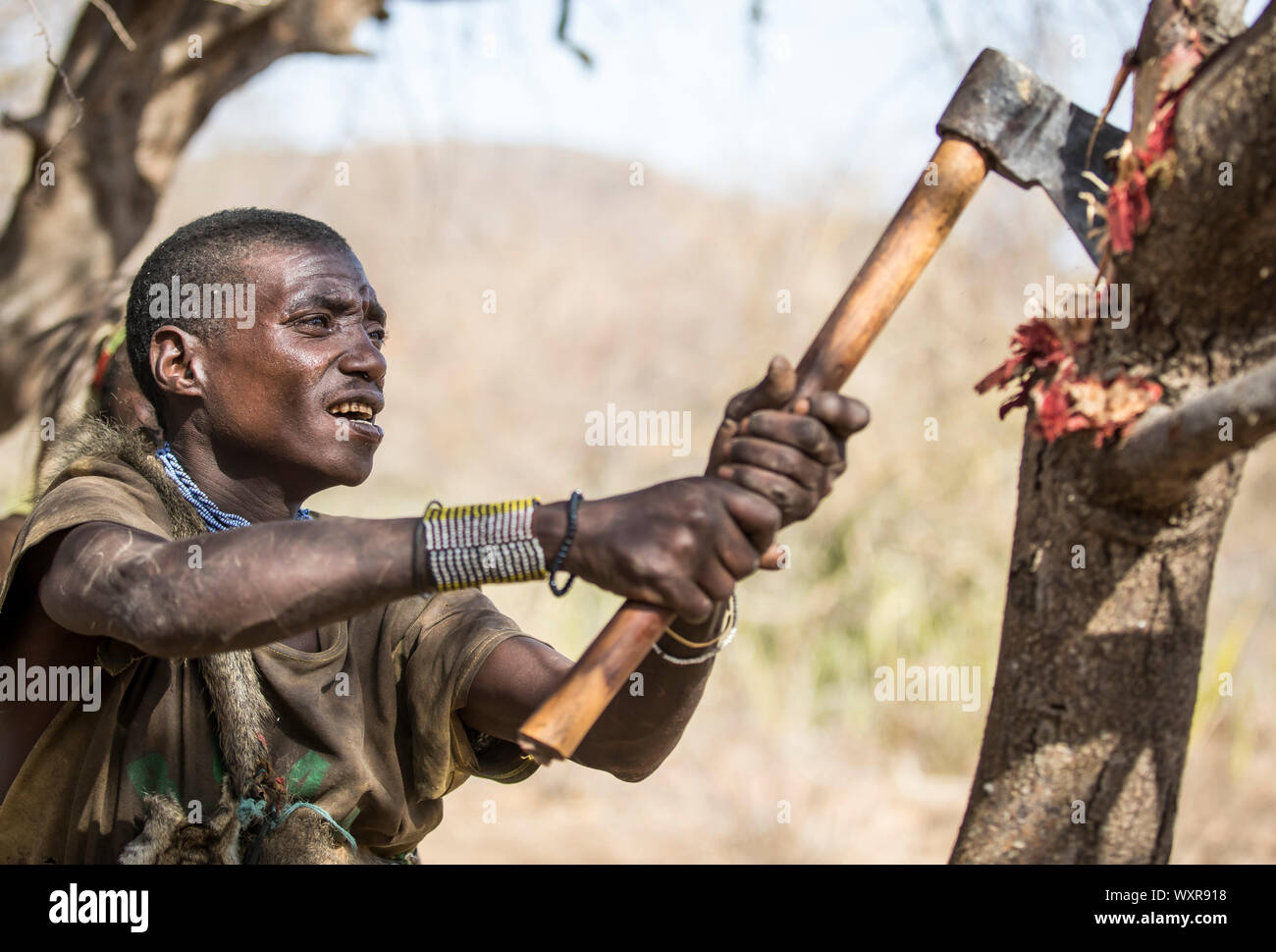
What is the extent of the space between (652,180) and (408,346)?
16.8 meters

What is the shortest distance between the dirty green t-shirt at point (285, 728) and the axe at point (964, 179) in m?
0.75

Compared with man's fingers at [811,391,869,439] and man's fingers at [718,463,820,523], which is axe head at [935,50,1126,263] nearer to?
man's fingers at [811,391,869,439]

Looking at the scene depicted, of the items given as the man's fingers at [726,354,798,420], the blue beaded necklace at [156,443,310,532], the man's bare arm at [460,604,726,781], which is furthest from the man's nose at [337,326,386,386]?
the man's fingers at [726,354,798,420]

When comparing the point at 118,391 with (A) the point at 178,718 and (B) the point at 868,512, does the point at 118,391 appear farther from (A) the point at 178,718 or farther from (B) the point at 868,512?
(B) the point at 868,512

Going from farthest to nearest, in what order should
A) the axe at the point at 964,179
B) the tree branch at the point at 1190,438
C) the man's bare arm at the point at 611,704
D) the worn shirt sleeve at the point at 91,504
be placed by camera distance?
the man's bare arm at the point at 611,704 → the worn shirt sleeve at the point at 91,504 → the axe at the point at 964,179 → the tree branch at the point at 1190,438

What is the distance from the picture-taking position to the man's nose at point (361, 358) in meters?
2.45

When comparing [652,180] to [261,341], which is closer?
[261,341]

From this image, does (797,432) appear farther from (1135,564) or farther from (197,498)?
(197,498)

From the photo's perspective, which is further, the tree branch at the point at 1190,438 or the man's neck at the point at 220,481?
the man's neck at the point at 220,481

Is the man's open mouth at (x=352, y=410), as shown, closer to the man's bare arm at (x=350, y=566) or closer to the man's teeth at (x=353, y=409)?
the man's teeth at (x=353, y=409)

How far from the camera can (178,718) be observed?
230 centimetres

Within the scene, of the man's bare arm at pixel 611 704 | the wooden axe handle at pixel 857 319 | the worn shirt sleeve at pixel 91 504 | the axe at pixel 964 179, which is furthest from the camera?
the man's bare arm at pixel 611 704

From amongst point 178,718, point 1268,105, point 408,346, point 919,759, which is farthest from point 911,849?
point 408,346

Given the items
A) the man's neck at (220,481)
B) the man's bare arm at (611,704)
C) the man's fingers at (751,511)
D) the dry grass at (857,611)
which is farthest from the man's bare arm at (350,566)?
the dry grass at (857,611)
